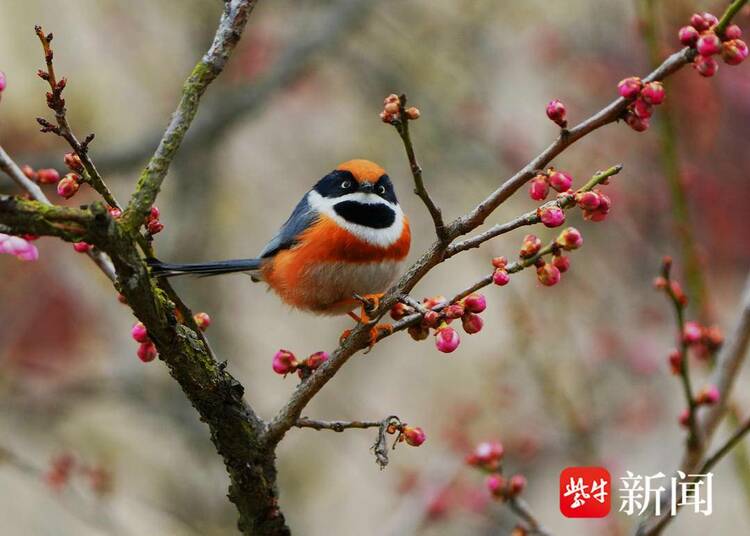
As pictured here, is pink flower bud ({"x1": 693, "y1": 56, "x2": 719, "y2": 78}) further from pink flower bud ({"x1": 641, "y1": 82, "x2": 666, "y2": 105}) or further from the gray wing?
the gray wing

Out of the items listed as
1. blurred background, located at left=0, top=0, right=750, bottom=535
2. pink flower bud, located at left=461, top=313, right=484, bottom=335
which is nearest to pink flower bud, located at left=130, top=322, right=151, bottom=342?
pink flower bud, located at left=461, top=313, right=484, bottom=335

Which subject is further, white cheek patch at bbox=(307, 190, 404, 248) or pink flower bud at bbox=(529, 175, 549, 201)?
white cheek patch at bbox=(307, 190, 404, 248)

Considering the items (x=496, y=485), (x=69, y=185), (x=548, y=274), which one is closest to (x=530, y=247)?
(x=548, y=274)

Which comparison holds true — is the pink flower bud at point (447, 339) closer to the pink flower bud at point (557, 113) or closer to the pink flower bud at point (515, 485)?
the pink flower bud at point (557, 113)

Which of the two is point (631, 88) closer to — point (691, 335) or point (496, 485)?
point (691, 335)

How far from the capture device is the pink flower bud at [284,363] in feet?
6.32

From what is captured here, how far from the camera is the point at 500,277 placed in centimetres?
161

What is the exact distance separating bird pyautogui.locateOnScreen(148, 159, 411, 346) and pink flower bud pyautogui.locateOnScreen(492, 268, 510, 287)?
1006 mm

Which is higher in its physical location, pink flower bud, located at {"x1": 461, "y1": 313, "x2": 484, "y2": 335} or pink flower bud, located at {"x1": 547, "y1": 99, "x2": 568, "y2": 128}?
pink flower bud, located at {"x1": 547, "y1": 99, "x2": 568, "y2": 128}

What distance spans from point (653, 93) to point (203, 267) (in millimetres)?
1296

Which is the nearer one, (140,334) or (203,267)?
(140,334)

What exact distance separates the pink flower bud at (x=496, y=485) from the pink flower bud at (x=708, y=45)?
106 centimetres

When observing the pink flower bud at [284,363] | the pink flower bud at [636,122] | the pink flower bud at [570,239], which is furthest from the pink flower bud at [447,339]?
the pink flower bud at [636,122]

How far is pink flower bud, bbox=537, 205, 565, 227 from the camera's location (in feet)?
5.12
